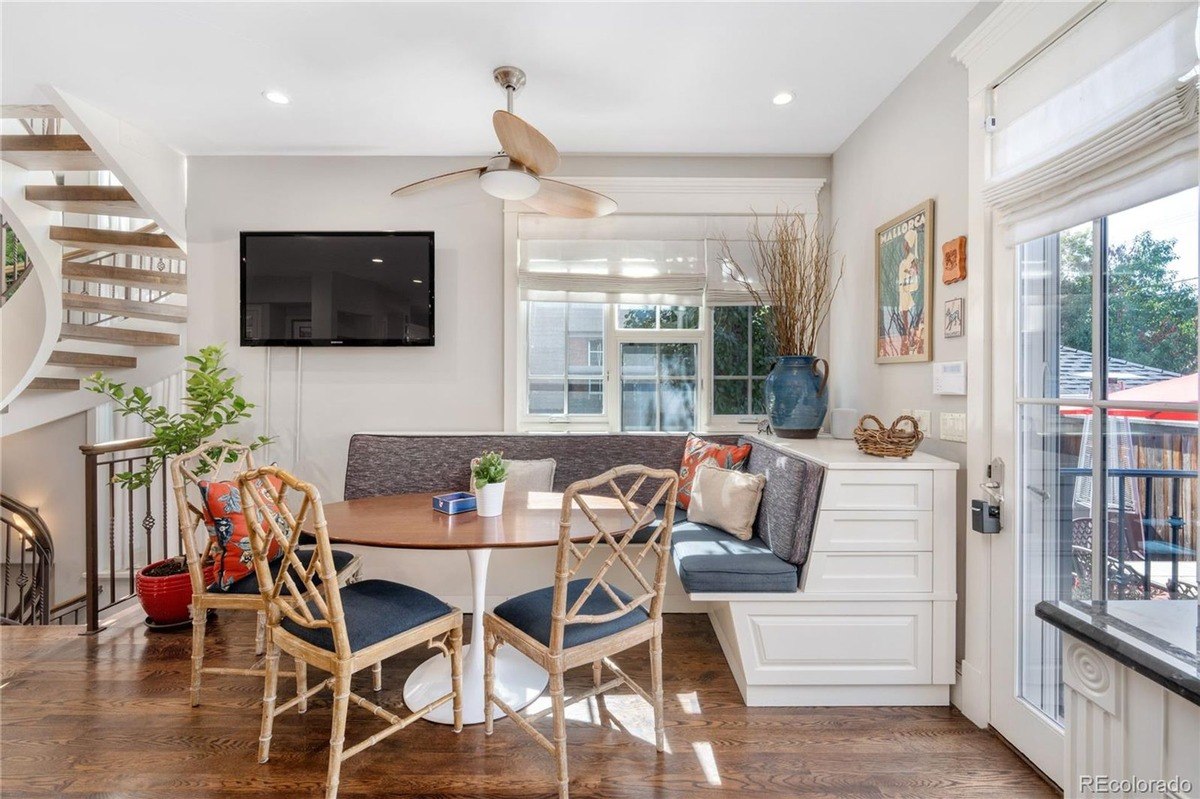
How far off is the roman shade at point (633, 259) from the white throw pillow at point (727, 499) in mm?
1189

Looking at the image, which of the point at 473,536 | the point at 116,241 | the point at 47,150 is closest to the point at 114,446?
the point at 116,241

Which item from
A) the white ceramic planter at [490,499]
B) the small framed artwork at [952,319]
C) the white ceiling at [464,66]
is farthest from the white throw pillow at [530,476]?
the small framed artwork at [952,319]

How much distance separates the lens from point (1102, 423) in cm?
156

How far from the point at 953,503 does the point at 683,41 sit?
6.80 ft

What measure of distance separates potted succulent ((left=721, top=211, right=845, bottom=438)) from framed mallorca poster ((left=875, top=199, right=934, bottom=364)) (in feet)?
1.04

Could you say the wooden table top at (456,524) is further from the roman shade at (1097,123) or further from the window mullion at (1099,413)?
the roman shade at (1097,123)

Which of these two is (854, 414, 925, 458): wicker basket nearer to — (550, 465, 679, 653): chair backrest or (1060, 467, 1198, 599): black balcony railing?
(1060, 467, 1198, 599): black balcony railing

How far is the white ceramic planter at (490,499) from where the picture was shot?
2.05 m

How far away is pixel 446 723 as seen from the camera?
6.44 ft

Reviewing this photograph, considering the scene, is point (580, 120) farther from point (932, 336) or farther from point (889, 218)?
point (932, 336)

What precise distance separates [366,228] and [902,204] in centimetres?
288

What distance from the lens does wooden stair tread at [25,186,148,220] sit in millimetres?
3109

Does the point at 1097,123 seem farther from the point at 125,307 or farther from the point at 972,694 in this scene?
the point at 125,307

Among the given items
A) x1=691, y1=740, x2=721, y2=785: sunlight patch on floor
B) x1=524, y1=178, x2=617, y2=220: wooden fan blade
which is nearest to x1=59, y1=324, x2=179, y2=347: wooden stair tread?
x1=524, y1=178, x2=617, y2=220: wooden fan blade
